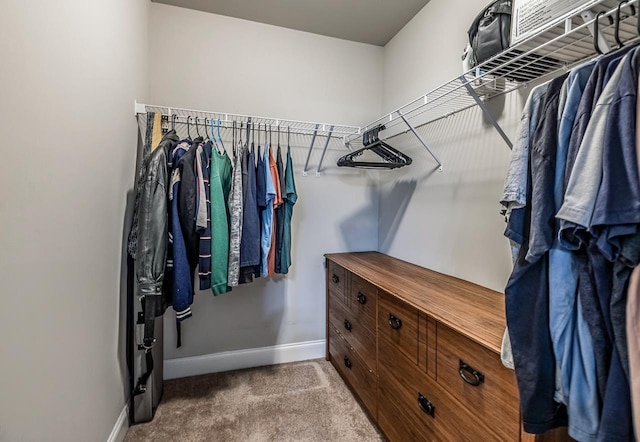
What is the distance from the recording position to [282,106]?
231 cm

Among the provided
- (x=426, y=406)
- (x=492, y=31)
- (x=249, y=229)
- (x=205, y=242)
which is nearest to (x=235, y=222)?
(x=249, y=229)

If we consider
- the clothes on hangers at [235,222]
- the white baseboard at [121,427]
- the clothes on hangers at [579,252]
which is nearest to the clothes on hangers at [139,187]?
the clothes on hangers at [235,222]

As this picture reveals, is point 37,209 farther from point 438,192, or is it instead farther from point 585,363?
point 438,192

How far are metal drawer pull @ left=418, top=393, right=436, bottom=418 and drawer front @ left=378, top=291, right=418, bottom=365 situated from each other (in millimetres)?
134

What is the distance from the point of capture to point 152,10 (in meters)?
2.03

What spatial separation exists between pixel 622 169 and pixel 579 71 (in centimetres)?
27

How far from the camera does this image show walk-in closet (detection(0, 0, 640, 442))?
26.3 inches

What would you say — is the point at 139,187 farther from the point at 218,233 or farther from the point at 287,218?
the point at 287,218

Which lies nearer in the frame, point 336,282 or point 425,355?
point 425,355

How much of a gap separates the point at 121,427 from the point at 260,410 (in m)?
0.73

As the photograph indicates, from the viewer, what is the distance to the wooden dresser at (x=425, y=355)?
0.93 metres

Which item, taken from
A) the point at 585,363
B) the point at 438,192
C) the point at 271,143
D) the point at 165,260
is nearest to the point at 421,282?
the point at 438,192

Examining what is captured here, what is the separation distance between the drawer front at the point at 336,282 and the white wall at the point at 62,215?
1313mm

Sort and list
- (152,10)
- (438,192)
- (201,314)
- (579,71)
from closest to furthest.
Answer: (579,71) < (438,192) < (152,10) < (201,314)
